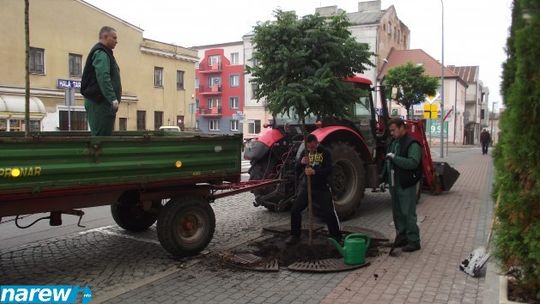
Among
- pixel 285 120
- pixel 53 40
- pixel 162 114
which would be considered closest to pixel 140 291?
pixel 285 120

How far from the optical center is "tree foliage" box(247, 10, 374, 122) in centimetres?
671

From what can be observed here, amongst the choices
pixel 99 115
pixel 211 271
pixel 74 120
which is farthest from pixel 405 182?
pixel 74 120

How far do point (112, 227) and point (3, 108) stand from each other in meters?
21.3

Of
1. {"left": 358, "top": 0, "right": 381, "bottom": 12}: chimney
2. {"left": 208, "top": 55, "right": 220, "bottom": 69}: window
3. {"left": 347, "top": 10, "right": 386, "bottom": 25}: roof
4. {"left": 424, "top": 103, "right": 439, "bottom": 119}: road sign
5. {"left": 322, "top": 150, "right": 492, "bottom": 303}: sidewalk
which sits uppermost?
{"left": 358, "top": 0, "right": 381, "bottom": 12}: chimney

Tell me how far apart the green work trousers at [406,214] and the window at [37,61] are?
28.2 meters

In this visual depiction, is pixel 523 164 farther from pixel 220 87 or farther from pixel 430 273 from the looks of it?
pixel 220 87

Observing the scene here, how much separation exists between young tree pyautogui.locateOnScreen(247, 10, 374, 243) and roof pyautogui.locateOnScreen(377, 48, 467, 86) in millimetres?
42705

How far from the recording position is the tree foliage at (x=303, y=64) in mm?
6707

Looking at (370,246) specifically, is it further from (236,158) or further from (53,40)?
(53,40)

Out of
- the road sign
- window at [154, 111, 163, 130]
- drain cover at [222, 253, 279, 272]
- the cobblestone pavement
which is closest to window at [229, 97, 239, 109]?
window at [154, 111, 163, 130]

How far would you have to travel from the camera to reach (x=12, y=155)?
15.1ft

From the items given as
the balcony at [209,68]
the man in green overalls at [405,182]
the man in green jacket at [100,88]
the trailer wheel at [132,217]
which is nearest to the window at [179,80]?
the balcony at [209,68]

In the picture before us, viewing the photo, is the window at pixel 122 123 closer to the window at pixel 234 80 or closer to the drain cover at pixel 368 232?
the window at pixel 234 80

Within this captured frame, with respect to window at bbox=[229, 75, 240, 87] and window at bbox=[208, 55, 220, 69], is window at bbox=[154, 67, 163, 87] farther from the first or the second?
window at bbox=[208, 55, 220, 69]
